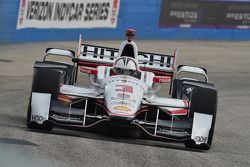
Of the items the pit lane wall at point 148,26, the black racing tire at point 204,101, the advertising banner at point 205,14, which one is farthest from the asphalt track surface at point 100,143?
the advertising banner at point 205,14

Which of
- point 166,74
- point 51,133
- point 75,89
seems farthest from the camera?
point 166,74

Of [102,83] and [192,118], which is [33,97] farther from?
[192,118]

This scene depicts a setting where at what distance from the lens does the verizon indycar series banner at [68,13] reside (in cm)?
2536

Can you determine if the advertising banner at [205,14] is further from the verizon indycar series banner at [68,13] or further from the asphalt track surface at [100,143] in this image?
the asphalt track surface at [100,143]

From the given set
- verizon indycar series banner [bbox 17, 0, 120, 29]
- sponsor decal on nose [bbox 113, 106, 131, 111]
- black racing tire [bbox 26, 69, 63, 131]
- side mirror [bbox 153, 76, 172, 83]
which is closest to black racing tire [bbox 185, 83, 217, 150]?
sponsor decal on nose [bbox 113, 106, 131, 111]

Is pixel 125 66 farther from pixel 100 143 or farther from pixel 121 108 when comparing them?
pixel 100 143

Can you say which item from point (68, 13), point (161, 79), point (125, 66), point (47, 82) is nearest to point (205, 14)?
point (68, 13)

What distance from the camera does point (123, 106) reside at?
39.1ft

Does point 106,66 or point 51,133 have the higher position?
point 106,66

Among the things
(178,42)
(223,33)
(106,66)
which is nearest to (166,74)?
(106,66)

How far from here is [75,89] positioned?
1281cm

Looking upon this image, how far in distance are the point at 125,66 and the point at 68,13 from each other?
14.1m

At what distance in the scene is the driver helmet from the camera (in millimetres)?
13172

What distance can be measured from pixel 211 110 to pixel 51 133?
225 centimetres
